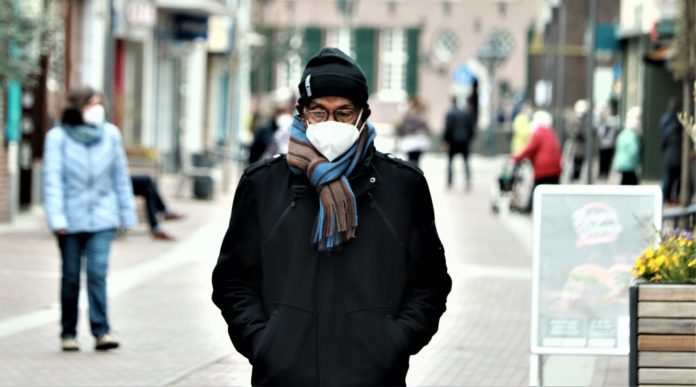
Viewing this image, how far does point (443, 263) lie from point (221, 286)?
25.5 inches

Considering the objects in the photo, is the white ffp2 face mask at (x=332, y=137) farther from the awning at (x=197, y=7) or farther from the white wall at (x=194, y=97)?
the white wall at (x=194, y=97)

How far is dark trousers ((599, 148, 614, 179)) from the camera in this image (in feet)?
121

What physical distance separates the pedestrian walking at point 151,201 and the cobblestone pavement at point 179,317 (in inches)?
6.2

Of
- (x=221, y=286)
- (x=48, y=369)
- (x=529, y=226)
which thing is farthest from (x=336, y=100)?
(x=529, y=226)

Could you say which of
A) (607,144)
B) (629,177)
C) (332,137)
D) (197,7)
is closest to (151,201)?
(629,177)

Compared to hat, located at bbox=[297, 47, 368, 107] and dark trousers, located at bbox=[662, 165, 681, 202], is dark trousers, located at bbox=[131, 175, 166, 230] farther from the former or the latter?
hat, located at bbox=[297, 47, 368, 107]

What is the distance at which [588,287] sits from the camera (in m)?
9.36

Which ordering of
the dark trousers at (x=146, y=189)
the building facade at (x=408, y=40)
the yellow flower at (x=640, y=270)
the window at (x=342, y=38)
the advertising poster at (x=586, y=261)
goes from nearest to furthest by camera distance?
the yellow flower at (x=640, y=270), the advertising poster at (x=586, y=261), the dark trousers at (x=146, y=189), the building facade at (x=408, y=40), the window at (x=342, y=38)

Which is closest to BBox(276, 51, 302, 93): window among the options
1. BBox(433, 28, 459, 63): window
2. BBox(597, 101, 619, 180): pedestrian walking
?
BBox(433, 28, 459, 63): window

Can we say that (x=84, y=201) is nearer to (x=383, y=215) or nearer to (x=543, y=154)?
(x=383, y=215)

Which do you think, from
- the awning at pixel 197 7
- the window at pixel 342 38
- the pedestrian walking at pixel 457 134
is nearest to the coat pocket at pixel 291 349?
the pedestrian walking at pixel 457 134

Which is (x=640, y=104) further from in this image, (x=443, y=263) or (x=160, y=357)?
(x=443, y=263)

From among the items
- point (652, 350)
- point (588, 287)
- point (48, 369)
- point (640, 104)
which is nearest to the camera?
point (652, 350)

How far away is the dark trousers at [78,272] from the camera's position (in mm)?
10992
